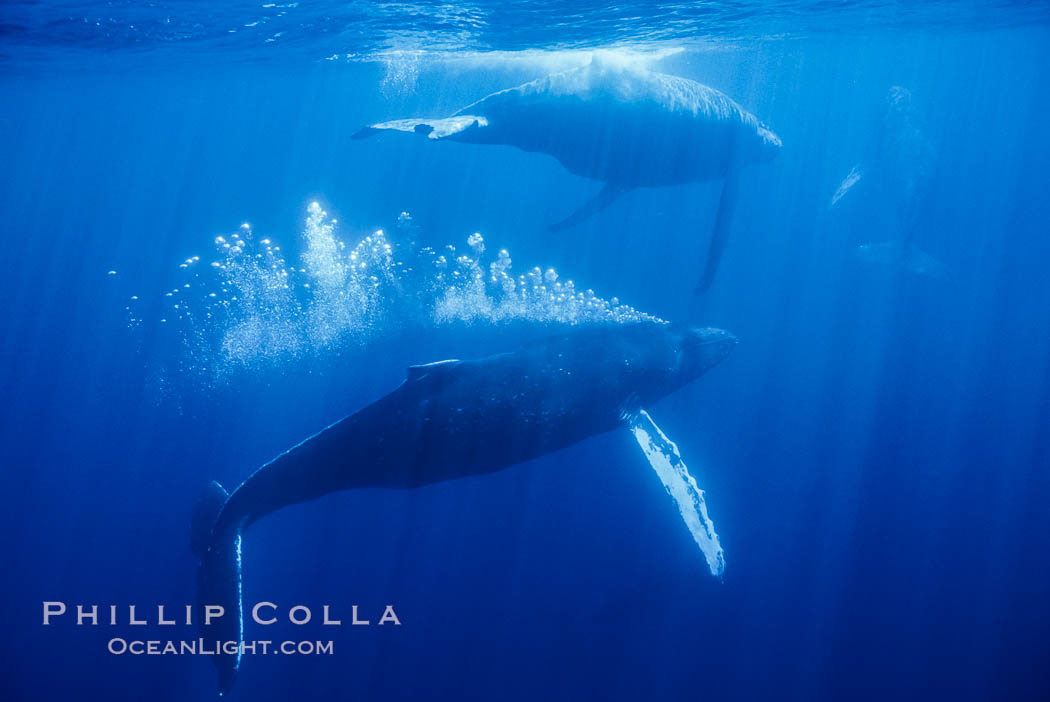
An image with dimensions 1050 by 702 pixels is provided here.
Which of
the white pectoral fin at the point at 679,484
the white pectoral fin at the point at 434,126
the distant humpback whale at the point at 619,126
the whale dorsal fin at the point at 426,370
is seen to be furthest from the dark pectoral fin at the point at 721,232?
the whale dorsal fin at the point at 426,370

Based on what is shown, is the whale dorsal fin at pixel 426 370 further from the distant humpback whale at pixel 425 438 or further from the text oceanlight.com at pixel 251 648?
the text oceanlight.com at pixel 251 648

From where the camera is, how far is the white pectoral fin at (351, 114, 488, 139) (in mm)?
8727

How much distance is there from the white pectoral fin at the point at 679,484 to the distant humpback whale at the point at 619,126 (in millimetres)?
3830

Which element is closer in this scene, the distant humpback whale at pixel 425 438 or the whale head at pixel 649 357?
the distant humpback whale at pixel 425 438

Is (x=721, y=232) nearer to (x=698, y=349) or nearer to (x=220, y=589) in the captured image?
(x=698, y=349)

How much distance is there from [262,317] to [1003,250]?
91.3 feet

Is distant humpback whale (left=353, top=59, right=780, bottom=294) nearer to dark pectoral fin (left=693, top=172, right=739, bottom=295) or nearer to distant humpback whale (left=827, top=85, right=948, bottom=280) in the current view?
dark pectoral fin (left=693, top=172, right=739, bottom=295)

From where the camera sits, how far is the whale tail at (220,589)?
21.7 ft

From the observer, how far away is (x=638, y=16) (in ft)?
58.7

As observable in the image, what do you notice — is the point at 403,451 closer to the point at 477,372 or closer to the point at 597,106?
the point at 477,372

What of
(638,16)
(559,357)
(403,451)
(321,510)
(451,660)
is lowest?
(451,660)

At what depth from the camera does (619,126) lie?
10211mm

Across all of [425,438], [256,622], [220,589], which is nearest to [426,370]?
[425,438]

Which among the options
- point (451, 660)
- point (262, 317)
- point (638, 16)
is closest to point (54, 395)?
point (262, 317)
